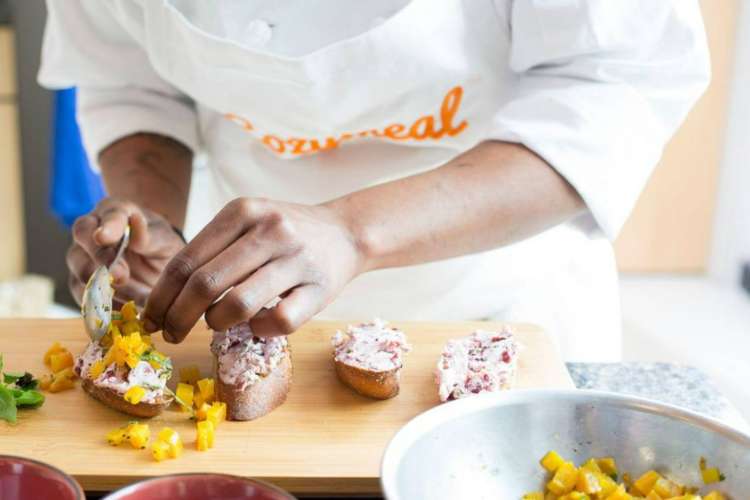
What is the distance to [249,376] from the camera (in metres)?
0.96

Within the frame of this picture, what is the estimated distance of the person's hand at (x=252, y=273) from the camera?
914 millimetres

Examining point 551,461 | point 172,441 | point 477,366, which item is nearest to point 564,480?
point 551,461

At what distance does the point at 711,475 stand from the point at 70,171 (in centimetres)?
190

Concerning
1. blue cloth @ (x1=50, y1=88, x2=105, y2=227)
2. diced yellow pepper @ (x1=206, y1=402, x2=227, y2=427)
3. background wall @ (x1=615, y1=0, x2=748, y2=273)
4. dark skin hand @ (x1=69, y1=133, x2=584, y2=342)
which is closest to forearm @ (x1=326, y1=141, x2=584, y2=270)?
dark skin hand @ (x1=69, y1=133, x2=584, y2=342)

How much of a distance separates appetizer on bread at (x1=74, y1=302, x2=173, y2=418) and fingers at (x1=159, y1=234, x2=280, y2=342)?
76mm

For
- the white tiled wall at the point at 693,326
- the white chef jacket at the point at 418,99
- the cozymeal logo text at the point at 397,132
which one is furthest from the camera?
the white tiled wall at the point at 693,326

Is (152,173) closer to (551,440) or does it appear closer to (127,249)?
(127,249)

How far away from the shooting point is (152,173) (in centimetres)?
144

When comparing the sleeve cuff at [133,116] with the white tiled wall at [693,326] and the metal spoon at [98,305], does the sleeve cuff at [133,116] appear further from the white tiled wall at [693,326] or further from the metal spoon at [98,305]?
the white tiled wall at [693,326]

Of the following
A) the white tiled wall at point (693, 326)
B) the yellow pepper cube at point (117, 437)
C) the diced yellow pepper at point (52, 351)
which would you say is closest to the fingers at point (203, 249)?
the yellow pepper cube at point (117, 437)

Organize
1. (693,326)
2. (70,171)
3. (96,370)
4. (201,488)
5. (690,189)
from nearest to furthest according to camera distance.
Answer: (201,488), (96,370), (70,171), (693,326), (690,189)

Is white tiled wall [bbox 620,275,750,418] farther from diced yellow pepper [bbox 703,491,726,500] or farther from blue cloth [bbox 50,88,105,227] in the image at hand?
diced yellow pepper [bbox 703,491,726,500]

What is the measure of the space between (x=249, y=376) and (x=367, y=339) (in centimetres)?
16

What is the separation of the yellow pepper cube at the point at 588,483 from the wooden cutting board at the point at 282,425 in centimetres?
19
